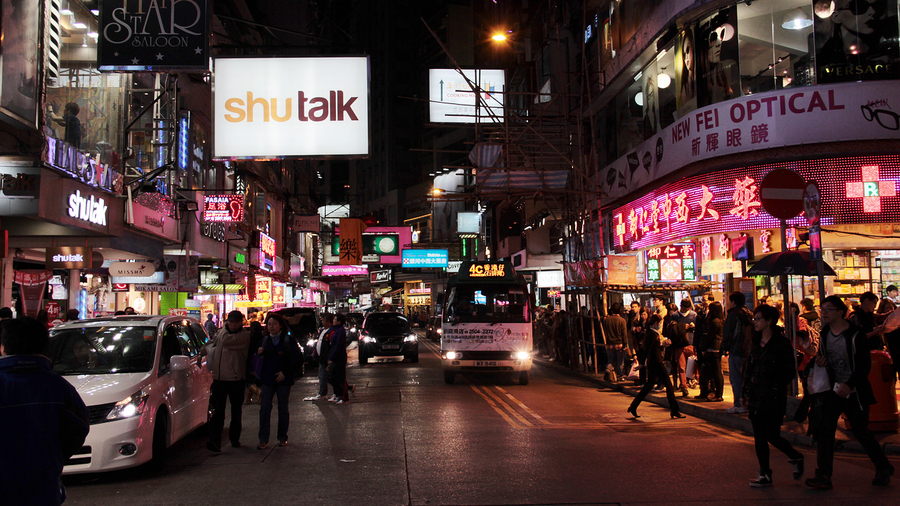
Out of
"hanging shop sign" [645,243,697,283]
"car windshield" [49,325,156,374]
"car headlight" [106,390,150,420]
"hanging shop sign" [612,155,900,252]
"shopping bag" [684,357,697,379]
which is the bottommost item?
"shopping bag" [684,357,697,379]

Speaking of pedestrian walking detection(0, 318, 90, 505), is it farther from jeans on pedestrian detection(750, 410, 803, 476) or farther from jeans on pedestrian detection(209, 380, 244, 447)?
jeans on pedestrian detection(750, 410, 803, 476)

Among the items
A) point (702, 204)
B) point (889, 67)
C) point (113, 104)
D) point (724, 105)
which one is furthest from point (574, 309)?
point (113, 104)

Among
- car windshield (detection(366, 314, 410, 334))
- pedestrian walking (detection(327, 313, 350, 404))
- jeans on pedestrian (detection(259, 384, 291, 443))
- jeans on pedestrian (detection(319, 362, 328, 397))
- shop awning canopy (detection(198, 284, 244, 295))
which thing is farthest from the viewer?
shop awning canopy (detection(198, 284, 244, 295))

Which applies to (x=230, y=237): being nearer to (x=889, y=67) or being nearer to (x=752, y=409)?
(x=889, y=67)

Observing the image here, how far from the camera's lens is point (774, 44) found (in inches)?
611

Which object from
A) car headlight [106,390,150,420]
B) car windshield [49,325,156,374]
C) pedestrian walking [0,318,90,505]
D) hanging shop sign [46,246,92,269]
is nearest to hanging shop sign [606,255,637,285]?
car windshield [49,325,156,374]

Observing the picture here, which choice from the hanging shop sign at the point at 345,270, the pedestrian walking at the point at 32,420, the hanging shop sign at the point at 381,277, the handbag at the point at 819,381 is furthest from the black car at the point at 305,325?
the hanging shop sign at the point at 381,277

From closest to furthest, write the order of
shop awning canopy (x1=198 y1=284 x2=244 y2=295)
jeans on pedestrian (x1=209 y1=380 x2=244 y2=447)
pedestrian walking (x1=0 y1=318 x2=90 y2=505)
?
1. pedestrian walking (x1=0 y1=318 x2=90 y2=505)
2. jeans on pedestrian (x1=209 y1=380 x2=244 y2=447)
3. shop awning canopy (x1=198 y1=284 x2=244 y2=295)

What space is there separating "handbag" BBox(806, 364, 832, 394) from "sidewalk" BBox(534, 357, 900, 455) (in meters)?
2.75

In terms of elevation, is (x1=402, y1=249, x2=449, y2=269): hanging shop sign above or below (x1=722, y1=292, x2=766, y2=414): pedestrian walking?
above

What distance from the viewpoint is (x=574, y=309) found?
71.5ft

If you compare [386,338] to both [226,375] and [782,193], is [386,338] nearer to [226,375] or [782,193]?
[226,375]

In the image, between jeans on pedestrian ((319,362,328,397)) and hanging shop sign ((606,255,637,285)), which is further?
hanging shop sign ((606,255,637,285))

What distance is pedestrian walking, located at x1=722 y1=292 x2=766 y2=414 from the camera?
35.7 ft
